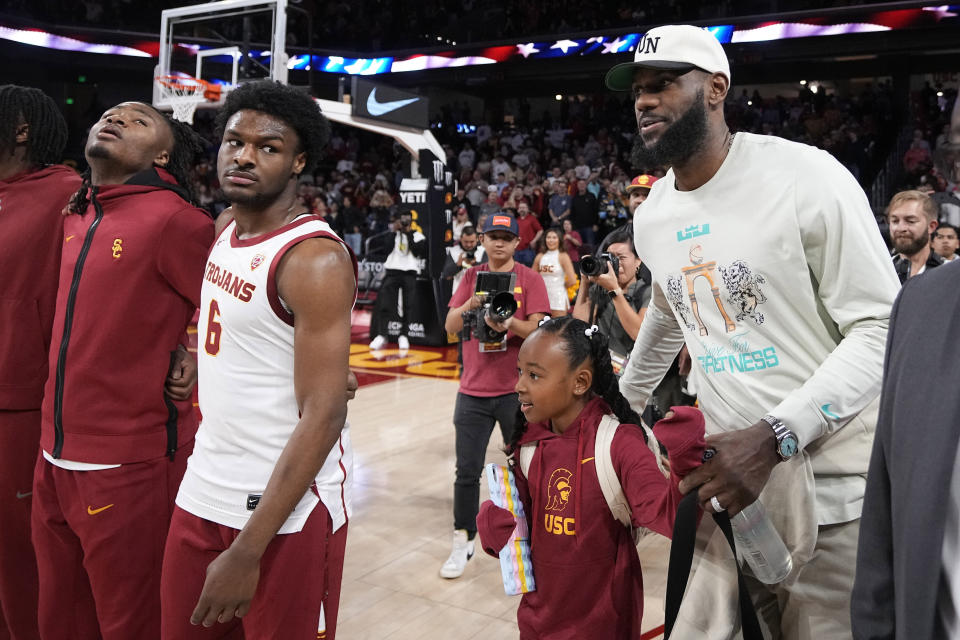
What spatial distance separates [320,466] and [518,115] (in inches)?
826

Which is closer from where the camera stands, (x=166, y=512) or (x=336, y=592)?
(x=336, y=592)

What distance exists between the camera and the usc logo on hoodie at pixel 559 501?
2443mm

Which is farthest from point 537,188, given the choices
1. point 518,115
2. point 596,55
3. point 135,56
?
point 135,56

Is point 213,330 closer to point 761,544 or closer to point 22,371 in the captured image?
point 22,371

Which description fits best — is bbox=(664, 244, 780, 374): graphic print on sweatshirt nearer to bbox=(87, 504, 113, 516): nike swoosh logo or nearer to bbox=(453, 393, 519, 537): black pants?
bbox=(87, 504, 113, 516): nike swoosh logo

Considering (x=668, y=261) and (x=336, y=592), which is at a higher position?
(x=668, y=261)

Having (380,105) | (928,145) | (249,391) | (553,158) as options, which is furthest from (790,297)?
(553,158)

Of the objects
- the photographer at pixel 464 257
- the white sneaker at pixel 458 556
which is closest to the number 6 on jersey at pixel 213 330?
the white sneaker at pixel 458 556

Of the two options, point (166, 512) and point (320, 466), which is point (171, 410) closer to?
point (166, 512)

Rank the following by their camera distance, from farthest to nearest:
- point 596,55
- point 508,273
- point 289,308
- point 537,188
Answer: point 596,55 → point 537,188 → point 508,273 → point 289,308

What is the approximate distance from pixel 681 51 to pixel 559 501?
129cm

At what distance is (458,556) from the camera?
4117mm

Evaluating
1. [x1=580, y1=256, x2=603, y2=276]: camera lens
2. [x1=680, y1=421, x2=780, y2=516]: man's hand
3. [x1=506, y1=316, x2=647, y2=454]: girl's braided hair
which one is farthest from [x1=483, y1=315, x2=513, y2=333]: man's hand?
[x1=680, y1=421, x2=780, y2=516]: man's hand

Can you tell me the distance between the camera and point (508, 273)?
14.0ft
